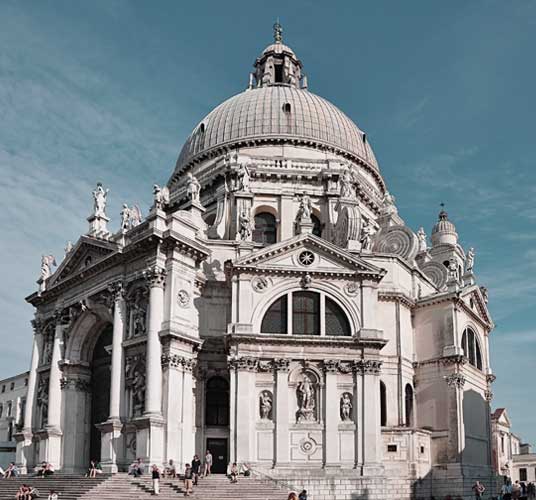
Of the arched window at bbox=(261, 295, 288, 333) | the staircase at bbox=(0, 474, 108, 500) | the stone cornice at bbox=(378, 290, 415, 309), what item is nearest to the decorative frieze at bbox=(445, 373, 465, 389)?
the stone cornice at bbox=(378, 290, 415, 309)

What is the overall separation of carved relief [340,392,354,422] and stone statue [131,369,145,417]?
9.14 m

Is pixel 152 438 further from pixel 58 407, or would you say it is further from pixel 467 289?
pixel 467 289

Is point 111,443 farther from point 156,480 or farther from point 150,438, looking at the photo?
point 156,480

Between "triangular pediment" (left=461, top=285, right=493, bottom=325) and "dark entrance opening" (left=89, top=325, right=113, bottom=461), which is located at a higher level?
"triangular pediment" (left=461, top=285, right=493, bottom=325)

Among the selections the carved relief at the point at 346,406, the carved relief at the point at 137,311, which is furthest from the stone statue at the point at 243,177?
the carved relief at the point at 346,406

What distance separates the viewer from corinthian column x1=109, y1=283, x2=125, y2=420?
35.5 metres

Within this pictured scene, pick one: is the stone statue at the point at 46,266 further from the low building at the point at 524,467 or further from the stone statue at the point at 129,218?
the low building at the point at 524,467

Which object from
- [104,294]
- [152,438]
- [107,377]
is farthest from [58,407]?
[152,438]

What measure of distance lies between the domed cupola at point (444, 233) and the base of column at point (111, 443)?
90.8ft

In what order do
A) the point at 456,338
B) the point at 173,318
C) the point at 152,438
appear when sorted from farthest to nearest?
the point at 456,338, the point at 173,318, the point at 152,438

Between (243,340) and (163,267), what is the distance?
5.01 meters

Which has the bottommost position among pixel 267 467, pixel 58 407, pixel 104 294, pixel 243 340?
pixel 267 467

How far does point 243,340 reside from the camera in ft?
118

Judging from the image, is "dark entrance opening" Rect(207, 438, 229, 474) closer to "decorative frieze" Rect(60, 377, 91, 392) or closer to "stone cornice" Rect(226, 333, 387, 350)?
"stone cornice" Rect(226, 333, 387, 350)
